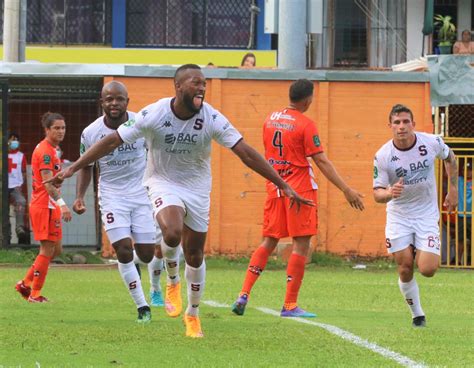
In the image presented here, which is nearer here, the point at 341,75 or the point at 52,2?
the point at 341,75

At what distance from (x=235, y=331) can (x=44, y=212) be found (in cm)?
466

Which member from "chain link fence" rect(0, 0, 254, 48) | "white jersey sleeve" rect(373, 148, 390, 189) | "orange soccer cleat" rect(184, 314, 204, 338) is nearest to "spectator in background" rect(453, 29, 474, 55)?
"chain link fence" rect(0, 0, 254, 48)

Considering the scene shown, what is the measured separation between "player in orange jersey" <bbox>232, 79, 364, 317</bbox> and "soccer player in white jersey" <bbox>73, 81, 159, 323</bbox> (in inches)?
51.9

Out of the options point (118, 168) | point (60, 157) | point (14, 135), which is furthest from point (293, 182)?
point (14, 135)

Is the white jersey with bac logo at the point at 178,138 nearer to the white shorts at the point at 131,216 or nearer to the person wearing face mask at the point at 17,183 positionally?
the white shorts at the point at 131,216

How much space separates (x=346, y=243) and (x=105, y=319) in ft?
37.4

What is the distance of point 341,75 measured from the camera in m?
23.0

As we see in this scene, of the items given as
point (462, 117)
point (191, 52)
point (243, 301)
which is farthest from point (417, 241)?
point (191, 52)

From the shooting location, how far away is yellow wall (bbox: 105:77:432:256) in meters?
22.8

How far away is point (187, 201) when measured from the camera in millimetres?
10617

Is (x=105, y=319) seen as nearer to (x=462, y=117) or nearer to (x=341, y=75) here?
(x=341, y=75)

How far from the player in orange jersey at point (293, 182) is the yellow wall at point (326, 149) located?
9527mm

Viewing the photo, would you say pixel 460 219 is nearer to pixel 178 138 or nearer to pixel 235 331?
pixel 235 331

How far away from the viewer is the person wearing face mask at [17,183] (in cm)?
2316
